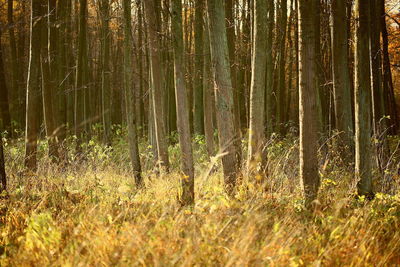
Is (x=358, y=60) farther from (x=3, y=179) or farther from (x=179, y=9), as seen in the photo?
(x=3, y=179)

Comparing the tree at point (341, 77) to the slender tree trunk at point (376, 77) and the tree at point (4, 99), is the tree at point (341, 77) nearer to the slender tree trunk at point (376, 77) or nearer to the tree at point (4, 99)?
the slender tree trunk at point (376, 77)

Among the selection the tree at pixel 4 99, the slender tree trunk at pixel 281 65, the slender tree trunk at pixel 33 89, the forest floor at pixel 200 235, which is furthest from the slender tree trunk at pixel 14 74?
the forest floor at pixel 200 235

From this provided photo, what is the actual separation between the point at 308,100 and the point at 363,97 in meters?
1.08

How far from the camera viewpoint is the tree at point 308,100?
5586 mm

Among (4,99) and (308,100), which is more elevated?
(4,99)

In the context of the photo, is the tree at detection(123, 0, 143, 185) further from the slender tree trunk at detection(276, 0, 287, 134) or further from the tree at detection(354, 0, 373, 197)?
the slender tree trunk at detection(276, 0, 287, 134)

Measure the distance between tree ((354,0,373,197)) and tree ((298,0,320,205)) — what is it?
852 millimetres

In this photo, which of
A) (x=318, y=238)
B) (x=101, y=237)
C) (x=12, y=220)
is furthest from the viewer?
(x=12, y=220)

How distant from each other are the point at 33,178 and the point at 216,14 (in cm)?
418

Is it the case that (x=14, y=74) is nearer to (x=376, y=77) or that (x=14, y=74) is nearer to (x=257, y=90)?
(x=257, y=90)

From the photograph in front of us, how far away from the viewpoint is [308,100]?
5.70 m

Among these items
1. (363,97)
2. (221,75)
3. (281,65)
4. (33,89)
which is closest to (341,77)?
(363,97)

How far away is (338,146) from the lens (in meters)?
9.12

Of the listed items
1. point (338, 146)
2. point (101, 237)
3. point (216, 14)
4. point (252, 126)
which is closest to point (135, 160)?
point (252, 126)
